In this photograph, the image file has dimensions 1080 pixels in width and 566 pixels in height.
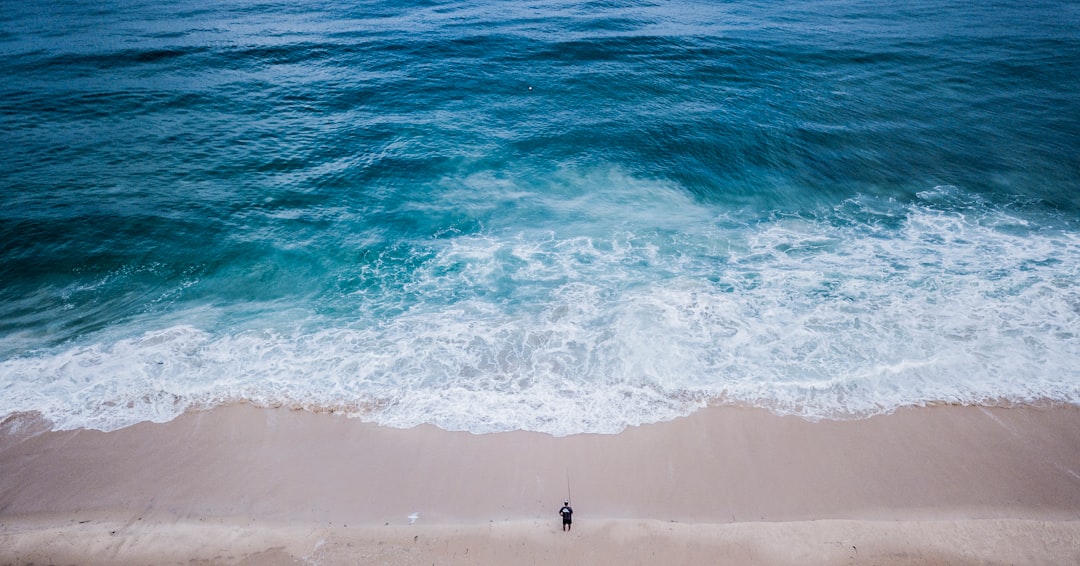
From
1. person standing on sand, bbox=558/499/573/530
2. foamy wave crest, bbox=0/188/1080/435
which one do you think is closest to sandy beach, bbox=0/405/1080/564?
person standing on sand, bbox=558/499/573/530

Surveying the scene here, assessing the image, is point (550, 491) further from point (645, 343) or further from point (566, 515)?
point (645, 343)

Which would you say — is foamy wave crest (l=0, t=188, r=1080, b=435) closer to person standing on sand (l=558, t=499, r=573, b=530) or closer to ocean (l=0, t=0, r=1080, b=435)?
ocean (l=0, t=0, r=1080, b=435)

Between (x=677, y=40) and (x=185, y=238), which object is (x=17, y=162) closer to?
(x=185, y=238)

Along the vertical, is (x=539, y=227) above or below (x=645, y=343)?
above

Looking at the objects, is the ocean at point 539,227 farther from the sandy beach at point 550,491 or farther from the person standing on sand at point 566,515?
the person standing on sand at point 566,515

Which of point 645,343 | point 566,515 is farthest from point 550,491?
point 645,343

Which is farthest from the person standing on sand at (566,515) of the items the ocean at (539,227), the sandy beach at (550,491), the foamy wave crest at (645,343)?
the ocean at (539,227)
